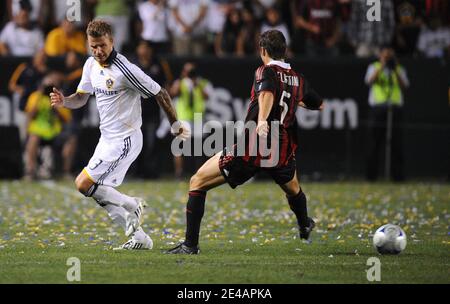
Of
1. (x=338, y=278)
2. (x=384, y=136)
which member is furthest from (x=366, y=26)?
(x=338, y=278)

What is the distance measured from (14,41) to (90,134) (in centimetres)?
254

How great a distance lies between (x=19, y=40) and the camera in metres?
21.7

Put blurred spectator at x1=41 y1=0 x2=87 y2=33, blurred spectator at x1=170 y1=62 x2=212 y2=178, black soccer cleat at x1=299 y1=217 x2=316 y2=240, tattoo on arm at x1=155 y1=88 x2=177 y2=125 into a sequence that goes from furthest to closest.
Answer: blurred spectator at x1=41 y1=0 x2=87 y2=33, blurred spectator at x1=170 y1=62 x2=212 y2=178, black soccer cleat at x1=299 y1=217 x2=316 y2=240, tattoo on arm at x1=155 y1=88 x2=177 y2=125

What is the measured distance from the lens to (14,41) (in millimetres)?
21719

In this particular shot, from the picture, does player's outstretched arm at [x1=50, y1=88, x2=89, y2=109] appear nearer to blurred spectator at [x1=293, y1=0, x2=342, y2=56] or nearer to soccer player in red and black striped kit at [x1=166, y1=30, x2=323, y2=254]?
soccer player in red and black striped kit at [x1=166, y1=30, x2=323, y2=254]

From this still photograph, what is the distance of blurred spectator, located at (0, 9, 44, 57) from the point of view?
21688 millimetres

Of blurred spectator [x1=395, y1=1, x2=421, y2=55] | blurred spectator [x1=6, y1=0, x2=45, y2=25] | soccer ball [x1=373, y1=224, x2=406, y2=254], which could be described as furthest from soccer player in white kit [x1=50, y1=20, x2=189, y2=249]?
blurred spectator [x1=395, y1=1, x2=421, y2=55]

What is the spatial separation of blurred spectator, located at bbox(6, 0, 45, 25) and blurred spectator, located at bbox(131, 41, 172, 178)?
2331 mm

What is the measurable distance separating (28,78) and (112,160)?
1075 centimetres

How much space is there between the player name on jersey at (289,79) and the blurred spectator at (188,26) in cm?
1149

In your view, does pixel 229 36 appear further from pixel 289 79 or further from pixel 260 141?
pixel 260 141

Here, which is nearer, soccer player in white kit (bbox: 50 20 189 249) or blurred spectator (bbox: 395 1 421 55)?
soccer player in white kit (bbox: 50 20 189 249)

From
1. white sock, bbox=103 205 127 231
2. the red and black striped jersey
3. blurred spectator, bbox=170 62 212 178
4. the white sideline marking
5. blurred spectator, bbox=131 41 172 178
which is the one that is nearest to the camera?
the red and black striped jersey

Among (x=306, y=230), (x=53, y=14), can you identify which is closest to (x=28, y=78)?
(x=53, y=14)
